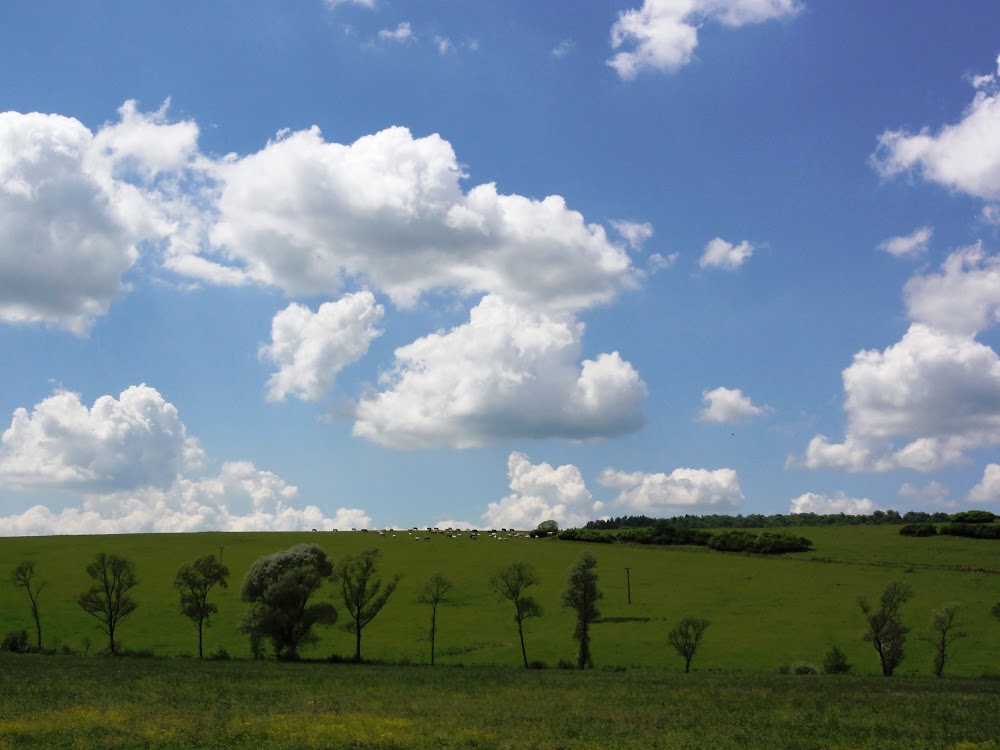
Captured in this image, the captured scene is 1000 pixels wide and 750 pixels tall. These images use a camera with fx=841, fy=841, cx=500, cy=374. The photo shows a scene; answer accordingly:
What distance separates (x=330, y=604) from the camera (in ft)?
295

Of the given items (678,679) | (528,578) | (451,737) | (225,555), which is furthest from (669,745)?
(225,555)

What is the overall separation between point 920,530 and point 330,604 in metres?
131

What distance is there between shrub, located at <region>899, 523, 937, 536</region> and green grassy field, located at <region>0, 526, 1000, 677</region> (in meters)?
4.88

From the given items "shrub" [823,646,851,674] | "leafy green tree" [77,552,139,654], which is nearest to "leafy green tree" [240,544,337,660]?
"leafy green tree" [77,552,139,654]

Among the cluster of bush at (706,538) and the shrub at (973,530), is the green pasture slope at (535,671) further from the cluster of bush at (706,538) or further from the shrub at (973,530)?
the cluster of bush at (706,538)

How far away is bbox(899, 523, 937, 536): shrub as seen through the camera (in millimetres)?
169775

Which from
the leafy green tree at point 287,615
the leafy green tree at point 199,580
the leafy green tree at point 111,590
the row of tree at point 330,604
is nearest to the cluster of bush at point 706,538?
the row of tree at point 330,604

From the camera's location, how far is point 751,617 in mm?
109375

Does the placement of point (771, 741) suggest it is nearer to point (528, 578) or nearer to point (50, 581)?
point (528, 578)

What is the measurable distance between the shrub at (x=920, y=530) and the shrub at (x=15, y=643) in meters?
157

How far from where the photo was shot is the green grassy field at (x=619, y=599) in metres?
92.1

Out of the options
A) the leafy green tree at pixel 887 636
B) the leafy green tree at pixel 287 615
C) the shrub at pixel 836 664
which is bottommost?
the shrub at pixel 836 664

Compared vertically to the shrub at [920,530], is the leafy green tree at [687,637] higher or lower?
lower

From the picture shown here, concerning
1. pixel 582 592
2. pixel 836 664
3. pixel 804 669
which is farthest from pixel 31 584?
pixel 836 664
